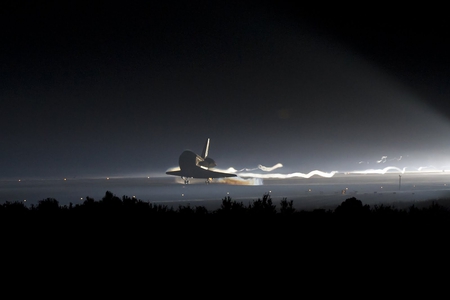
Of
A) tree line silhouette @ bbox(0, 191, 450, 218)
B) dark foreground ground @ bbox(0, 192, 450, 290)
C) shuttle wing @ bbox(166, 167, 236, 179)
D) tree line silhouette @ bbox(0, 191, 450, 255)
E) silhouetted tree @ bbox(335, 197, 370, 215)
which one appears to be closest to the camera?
dark foreground ground @ bbox(0, 192, 450, 290)

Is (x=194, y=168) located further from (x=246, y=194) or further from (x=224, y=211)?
(x=224, y=211)

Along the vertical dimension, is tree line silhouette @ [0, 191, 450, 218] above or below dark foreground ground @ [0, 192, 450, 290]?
above

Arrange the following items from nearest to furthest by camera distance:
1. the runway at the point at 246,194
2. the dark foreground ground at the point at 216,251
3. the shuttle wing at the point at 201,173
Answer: the dark foreground ground at the point at 216,251 → the runway at the point at 246,194 → the shuttle wing at the point at 201,173

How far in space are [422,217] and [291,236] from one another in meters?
7.72

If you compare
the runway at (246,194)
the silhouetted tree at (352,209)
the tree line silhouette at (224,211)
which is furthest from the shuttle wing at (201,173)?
the tree line silhouette at (224,211)

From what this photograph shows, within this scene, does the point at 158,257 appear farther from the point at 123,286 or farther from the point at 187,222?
the point at 187,222

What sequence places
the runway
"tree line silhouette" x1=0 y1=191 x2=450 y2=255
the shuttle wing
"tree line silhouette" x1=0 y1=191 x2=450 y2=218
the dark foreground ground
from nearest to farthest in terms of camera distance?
the dark foreground ground → "tree line silhouette" x1=0 y1=191 x2=450 y2=255 → "tree line silhouette" x1=0 y1=191 x2=450 y2=218 → the runway → the shuttle wing

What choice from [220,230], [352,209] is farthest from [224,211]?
[352,209]

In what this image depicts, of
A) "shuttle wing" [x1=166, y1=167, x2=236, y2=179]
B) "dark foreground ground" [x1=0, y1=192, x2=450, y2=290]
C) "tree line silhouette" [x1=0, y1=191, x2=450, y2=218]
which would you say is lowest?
"dark foreground ground" [x1=0, y1=192, x2=450, y2=290]

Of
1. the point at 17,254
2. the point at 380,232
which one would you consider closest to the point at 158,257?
the point at 17,254

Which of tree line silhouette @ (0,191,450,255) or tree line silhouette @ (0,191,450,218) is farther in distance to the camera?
tree line silhouette @ (0,191,450,218)

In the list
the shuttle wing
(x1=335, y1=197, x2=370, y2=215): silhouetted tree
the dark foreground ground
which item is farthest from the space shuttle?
the dark foreground ground

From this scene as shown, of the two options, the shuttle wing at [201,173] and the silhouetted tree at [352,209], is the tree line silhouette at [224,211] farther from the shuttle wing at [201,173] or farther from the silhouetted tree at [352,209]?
the shuttle wing at [201,173]

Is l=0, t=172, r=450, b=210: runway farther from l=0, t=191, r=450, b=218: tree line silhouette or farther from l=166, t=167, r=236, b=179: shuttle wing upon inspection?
l=0, t=191, r=450, b=218: tree line silhouette
